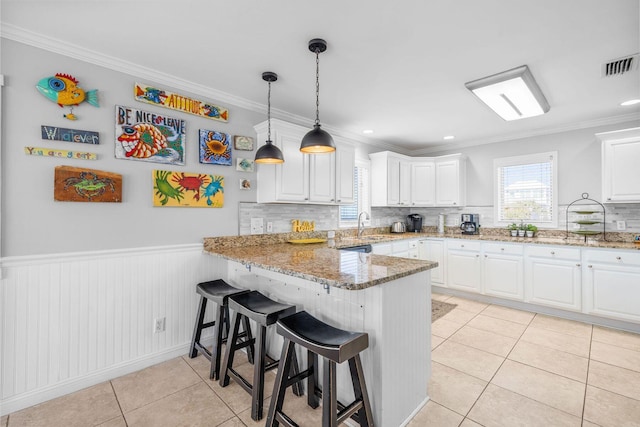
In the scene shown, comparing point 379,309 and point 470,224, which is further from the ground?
point 470,224

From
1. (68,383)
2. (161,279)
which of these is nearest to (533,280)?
(161,279)

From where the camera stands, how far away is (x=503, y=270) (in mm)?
3990

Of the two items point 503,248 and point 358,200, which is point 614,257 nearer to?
point 503,248

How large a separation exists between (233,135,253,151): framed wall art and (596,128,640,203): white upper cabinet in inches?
162

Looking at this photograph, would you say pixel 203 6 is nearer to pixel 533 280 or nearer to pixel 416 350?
pixel 416 350

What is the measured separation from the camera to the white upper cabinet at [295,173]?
3.13 meters

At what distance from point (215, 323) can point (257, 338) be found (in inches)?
25.3

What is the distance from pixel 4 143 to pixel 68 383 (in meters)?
1.73

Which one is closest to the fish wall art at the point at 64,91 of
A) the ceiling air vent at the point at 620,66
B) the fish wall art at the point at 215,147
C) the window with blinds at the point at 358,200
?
the fish wall art at the point at 215,147

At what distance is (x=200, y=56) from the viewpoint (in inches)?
90.4

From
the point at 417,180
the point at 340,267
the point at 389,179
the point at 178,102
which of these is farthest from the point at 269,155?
the point at 417,180

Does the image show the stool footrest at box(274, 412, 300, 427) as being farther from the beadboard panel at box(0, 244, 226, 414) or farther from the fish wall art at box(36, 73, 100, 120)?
the fish wall art at box(36, 73, 100, 120)

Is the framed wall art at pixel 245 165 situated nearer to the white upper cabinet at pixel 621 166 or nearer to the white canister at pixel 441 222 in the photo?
the white canister at pixel 441 222

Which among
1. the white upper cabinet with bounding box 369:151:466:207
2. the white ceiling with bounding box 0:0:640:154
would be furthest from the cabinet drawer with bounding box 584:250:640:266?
the white upper cabinet with bounding box 369:151:466:207
